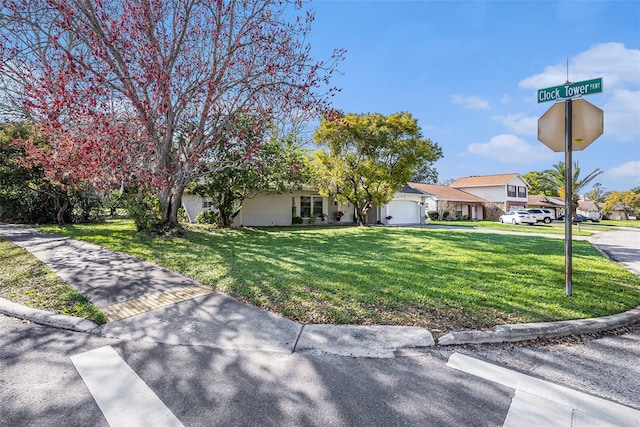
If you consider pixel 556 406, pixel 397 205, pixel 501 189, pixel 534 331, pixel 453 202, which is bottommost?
pixel 556 406

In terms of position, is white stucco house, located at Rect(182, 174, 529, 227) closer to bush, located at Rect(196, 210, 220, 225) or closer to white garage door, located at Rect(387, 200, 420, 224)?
white garage door, located at Rect(387, 200, 420, 224)

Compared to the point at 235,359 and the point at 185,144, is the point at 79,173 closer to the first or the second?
the point at 185,144

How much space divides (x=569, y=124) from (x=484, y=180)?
1586 inches

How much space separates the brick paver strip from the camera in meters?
4.13

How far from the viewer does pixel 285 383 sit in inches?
105

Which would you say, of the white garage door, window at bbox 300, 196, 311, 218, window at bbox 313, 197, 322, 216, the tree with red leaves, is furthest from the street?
the white garage door

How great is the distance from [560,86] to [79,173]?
37.4 ft

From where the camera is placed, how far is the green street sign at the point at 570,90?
445 centimetres

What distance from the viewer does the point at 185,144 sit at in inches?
440

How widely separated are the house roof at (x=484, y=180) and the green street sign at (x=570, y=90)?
125 feet

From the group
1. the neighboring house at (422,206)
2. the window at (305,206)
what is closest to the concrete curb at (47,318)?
the window at (305,206)

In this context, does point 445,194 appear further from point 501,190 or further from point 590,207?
point 590,207

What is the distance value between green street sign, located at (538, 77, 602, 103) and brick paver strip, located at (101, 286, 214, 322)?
20.1ft

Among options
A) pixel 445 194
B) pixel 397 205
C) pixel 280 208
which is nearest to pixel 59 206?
pixel 280 208
